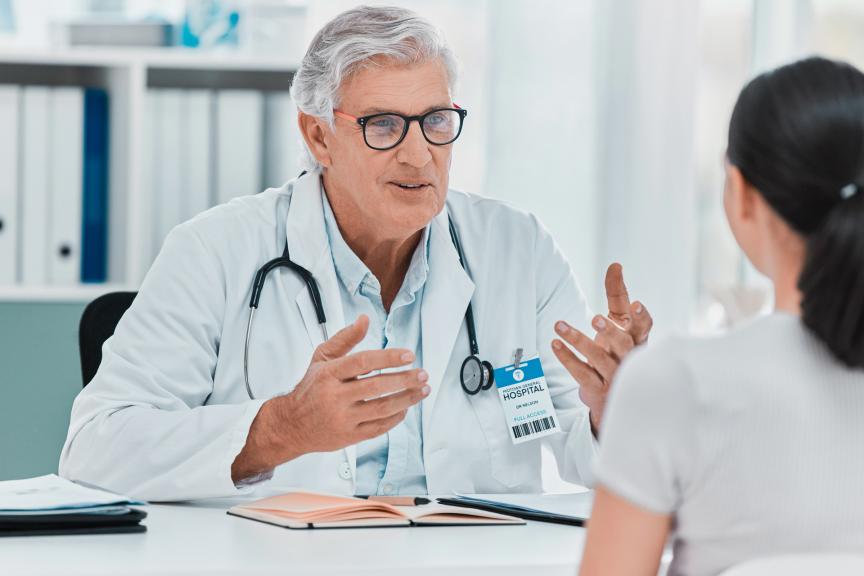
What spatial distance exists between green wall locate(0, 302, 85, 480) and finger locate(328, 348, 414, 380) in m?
1.45

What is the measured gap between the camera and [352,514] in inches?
54.7

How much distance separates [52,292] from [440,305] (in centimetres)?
104

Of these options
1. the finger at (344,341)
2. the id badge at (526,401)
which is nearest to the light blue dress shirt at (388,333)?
the id badge at (526,401)

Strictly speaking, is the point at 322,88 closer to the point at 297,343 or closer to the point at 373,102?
the point at 373,102

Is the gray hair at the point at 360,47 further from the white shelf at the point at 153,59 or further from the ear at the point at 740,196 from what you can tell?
the ear at the point at 740,196

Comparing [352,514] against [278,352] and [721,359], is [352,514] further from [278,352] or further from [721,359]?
[721,359]

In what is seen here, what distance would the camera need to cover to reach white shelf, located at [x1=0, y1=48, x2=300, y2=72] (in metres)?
2.49

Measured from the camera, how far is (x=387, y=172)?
1.83 m

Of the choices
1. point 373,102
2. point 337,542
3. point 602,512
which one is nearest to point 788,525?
point 602,512

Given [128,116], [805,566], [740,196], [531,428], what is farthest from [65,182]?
[805,566]

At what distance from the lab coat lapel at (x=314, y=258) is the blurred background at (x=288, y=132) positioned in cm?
72

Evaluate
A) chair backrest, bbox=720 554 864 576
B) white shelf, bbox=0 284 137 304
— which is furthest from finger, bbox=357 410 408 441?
white shelf, bbox=0 284 137 304

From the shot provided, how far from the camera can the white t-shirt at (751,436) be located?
0.86 meters

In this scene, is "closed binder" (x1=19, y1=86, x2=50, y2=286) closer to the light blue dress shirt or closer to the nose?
the light blue dress shirt
